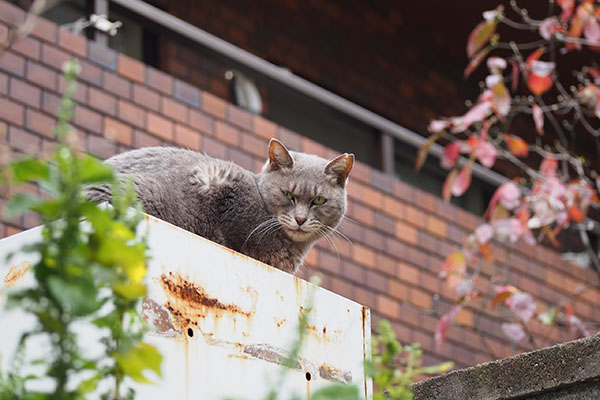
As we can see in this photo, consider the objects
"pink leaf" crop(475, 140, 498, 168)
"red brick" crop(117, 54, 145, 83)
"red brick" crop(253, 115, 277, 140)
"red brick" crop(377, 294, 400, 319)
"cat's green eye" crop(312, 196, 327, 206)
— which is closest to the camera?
"cat's green eye" crop(312, 196, 327, 206)

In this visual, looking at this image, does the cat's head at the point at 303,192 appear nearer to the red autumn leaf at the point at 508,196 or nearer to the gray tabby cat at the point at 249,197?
the gray tabby cat at the point at 249,197

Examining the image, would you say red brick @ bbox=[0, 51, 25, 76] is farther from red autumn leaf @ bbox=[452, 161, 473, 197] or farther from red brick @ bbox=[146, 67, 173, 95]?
red autumn leaf @ bbox=[452, 161, 473, 197]

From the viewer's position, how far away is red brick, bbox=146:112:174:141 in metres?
5.21

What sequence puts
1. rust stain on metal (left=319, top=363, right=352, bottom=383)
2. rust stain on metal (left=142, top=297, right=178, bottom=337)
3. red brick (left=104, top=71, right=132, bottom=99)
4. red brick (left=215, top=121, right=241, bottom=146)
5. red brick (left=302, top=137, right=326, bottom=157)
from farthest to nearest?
red brick (left=302, top=137, right=326, bottom=157) < red brick (left=215, top=121, right=241, bottom=146) < red brick (left=104, top=71, right=132, bottom=99) < rust stain on metal (left=319, top=363, right=352, bottom=383) < rust stain on metal (left=142, top=297, right=178, bottom=337)

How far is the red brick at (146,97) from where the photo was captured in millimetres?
5202

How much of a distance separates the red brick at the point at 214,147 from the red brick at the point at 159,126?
240 mm

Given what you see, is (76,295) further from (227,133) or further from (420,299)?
(420,299)

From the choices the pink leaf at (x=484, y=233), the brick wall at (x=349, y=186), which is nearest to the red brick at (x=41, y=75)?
the brick wall at (x=349, y=186)

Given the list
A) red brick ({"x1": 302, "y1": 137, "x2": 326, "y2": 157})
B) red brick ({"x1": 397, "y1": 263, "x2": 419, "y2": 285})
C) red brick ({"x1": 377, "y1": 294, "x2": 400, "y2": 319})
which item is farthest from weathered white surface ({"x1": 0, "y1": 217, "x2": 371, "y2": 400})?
red brick ({"x1": 397, "y1": 263, "x2": 419, "y2": 285})

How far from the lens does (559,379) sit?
7.18 feet

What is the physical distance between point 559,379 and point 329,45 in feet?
19.9

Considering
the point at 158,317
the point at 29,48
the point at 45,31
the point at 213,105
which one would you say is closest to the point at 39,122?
the point at 29,48

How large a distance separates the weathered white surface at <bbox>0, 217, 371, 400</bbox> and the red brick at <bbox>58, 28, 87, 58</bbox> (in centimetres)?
305

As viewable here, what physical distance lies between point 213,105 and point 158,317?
395cm
